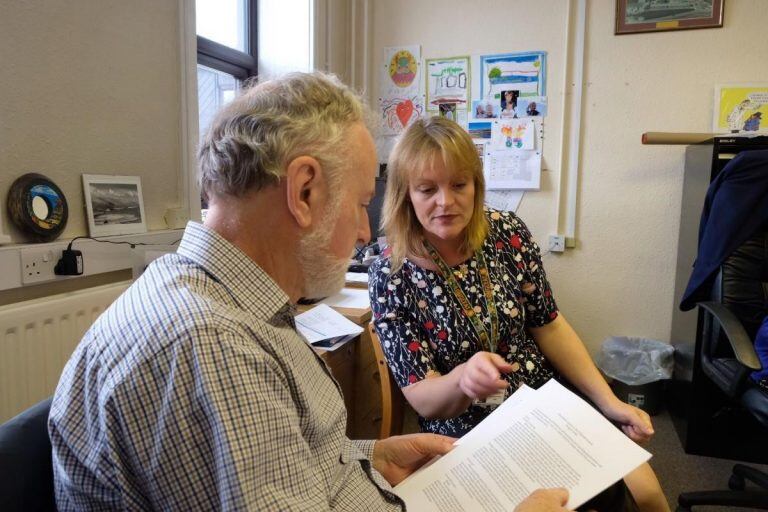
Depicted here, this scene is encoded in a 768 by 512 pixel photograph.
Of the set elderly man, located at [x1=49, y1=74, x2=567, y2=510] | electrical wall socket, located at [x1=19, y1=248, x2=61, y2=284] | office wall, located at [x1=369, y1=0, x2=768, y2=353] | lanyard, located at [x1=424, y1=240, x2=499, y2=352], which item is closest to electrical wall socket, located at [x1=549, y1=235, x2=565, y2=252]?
office wall, located at [x1=369, y1=0, x2=768, y2=353]

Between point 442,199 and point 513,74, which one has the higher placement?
point 513,74

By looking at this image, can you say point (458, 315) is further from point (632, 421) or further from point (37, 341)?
point (37, 341)

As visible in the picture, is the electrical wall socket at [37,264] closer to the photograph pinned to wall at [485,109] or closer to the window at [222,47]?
the window at [222,47]

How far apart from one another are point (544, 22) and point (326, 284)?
2390 mm

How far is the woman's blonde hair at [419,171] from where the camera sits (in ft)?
3.84

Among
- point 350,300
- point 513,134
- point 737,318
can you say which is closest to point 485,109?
point 513,134

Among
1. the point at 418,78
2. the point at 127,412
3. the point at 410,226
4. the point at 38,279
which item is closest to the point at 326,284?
the point at 127,412

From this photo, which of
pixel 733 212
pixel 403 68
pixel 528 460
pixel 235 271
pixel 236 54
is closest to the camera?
pixel 235 271

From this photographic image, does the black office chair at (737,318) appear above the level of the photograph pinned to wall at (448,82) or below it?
below

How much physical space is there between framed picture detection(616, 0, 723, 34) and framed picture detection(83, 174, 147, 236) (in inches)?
91.4

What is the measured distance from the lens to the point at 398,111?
9.69 feet

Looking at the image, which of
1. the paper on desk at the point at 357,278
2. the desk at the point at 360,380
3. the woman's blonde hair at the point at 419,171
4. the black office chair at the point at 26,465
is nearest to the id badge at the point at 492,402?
the woman's blonde hair at the point at 419,171

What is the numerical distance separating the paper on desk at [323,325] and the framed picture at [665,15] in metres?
2.04

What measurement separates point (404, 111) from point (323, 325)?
1.77 meters
